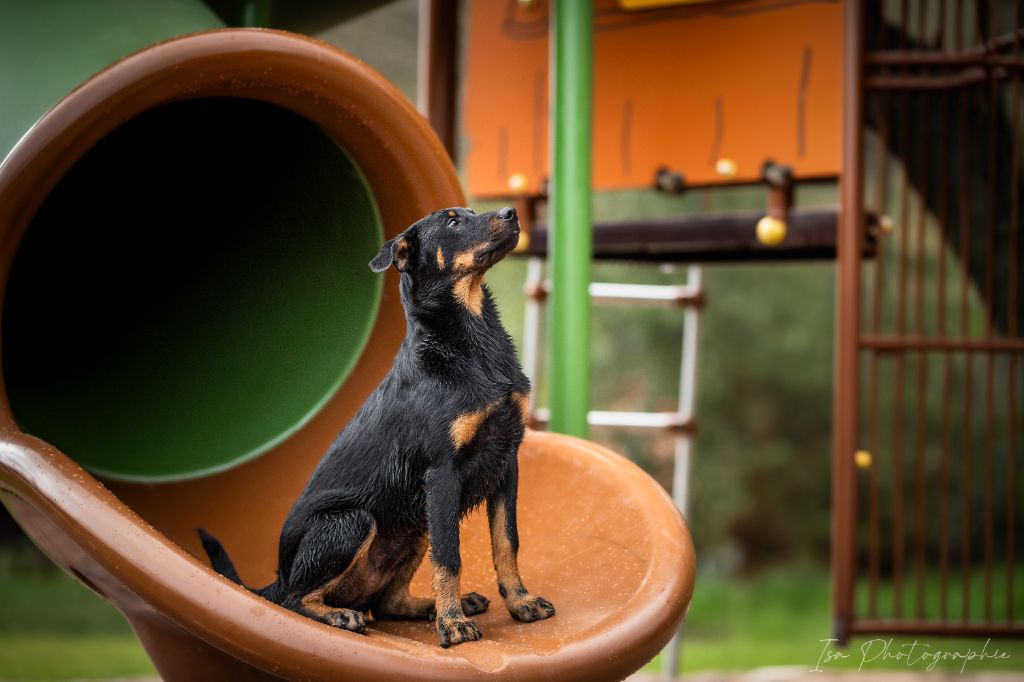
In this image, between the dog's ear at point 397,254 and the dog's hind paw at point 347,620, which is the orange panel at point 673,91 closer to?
the dog's ear at point 397,254

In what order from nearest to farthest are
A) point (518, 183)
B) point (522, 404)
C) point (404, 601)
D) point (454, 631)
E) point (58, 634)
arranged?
point (454, 631) < point (522, 404) < point (404, 601) < point (518, 183) < point (58, 634)

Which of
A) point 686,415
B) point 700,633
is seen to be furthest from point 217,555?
point 700,633

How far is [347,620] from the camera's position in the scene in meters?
1.40

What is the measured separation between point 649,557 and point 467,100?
103 inches

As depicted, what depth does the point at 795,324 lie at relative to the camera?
919 cm

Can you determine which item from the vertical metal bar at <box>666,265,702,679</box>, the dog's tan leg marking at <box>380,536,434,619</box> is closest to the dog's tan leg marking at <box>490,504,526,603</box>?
the dog's tan leg marking at <box>380,536,434,619</box>

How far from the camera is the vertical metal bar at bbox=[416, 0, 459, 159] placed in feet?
11.0

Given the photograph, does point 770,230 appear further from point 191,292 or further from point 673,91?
point 191,292

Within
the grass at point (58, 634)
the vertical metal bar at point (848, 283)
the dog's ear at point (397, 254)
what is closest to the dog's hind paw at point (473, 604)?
the dog's ear at point (397, 254)

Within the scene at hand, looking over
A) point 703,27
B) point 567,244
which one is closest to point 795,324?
point 703,27

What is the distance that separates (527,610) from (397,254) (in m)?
0.52

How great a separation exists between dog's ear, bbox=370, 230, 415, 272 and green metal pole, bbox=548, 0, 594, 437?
935mm

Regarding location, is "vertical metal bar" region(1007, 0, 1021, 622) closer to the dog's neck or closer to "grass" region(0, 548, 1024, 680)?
"grass" region(0, 548, 1024, 680)

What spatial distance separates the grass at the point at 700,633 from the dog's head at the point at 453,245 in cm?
410
